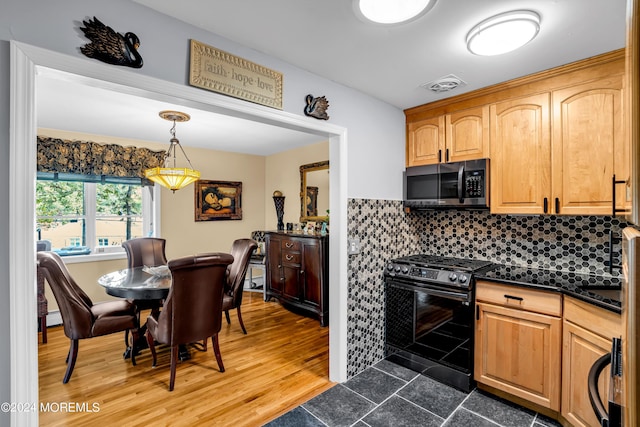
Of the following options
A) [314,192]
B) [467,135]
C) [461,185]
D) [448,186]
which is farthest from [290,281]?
[467,135]

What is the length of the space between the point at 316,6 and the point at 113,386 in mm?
3020

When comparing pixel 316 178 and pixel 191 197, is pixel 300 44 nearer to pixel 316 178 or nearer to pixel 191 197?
pixel 316 178

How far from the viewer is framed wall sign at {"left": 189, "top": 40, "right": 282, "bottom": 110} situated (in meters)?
1.67

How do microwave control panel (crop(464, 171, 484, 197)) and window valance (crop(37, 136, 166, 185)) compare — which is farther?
window valance (crop(37, 136, 166, 185))

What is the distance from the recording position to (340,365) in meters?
2.45

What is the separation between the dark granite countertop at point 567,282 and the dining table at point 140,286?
2.54m

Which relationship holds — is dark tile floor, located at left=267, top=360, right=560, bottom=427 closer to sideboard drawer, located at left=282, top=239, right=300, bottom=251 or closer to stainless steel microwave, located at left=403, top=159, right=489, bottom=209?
stainless steel microwave, located at left=403, top=159, right=489, bottom=209

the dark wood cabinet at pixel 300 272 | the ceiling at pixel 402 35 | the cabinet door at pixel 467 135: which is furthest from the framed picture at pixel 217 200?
the cabinet door at pixel 467 135

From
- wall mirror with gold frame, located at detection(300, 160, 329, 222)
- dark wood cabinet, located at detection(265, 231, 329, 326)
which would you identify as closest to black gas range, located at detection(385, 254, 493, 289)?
dark wood cabinet, located at detection(265, 231, 329, 326)

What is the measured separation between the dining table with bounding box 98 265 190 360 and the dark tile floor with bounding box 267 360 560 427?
135 centimetres

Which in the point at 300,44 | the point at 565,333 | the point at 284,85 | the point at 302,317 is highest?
the point at 300,44

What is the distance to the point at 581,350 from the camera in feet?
5.84

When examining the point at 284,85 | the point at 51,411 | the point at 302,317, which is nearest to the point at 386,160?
the point at 284,85

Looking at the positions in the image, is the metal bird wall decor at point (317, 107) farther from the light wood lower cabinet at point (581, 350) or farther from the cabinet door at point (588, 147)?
the light wood lower cabinet at point (581, 350)
